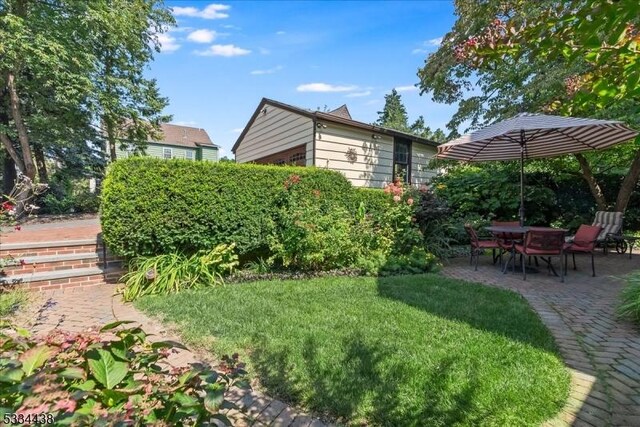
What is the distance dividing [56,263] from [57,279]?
0.35 metres

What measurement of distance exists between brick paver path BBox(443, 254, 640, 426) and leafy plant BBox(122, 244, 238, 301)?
4140 mm

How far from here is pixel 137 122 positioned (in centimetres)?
1449

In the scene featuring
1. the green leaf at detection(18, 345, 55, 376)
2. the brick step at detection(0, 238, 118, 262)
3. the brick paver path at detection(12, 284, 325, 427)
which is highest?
the green leaf at detection(18, 345, 55, 376)

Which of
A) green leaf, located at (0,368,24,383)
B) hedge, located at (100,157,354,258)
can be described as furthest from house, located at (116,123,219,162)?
green leaf, located at (0,368,24,383)

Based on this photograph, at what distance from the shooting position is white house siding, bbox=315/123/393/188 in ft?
30.1

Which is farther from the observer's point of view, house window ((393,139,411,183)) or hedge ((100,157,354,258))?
house window ((393,139,411,183))

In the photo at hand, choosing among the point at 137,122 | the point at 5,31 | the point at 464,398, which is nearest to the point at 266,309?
the point at 464,398

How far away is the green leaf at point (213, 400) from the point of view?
1146 millimetres

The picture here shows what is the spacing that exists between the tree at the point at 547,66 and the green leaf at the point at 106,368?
2.73 m

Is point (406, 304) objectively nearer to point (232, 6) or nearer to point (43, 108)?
point (232, 6)

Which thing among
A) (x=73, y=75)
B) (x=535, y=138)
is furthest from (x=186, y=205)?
(x=73, y=75)

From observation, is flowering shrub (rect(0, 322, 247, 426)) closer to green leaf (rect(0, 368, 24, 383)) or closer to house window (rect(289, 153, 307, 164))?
green leaf (rect(0, 368, 24, 383))

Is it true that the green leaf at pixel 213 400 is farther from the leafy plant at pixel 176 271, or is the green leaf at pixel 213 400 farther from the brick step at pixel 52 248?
the brick step at pixel 52 248

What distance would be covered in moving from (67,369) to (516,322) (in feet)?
13.2
